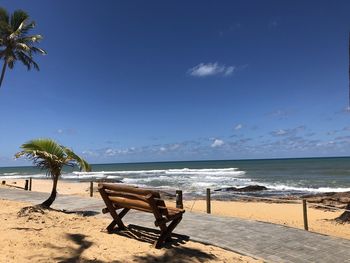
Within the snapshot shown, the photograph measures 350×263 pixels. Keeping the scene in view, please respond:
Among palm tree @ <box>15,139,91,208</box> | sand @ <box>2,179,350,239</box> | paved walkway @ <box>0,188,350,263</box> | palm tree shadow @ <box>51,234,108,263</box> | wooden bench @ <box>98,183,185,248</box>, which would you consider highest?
palm tree @ <box>15,139,91,208</box>

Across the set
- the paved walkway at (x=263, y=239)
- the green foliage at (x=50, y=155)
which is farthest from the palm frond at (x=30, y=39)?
the paved walkway at (x=263, y=239)

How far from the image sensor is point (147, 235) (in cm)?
725

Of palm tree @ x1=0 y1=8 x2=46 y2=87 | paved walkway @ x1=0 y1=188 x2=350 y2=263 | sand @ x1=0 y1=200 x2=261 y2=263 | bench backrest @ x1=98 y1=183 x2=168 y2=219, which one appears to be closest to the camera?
sand @ x1=0 y1=200 x2=261 y2=263

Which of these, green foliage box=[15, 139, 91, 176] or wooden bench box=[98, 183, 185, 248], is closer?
wooden bench box=[98, 183, 185, 248]

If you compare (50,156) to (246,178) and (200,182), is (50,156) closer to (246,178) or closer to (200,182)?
(200,182)

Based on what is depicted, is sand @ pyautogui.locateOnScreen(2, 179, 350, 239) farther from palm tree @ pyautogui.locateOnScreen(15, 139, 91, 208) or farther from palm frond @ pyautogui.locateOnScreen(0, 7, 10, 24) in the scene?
palm frond @ pyautogui.locateOnScreen(0, 7, 10, 24)

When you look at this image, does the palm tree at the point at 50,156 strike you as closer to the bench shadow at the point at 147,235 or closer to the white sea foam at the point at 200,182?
the bench shadow at the point at 147,235

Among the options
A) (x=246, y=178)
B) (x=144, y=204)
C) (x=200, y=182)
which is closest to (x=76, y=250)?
(x=144, y=204)

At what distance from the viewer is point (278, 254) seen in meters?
6.57

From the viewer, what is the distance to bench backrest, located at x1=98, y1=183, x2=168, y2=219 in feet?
20.9

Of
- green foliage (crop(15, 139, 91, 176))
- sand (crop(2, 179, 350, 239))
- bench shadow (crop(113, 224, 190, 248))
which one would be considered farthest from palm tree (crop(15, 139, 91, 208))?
sand (crop(2, 179, 350, 239))

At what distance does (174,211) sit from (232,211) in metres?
10.6

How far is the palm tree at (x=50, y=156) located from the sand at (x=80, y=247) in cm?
255

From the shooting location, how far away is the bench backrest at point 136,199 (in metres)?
6.37
